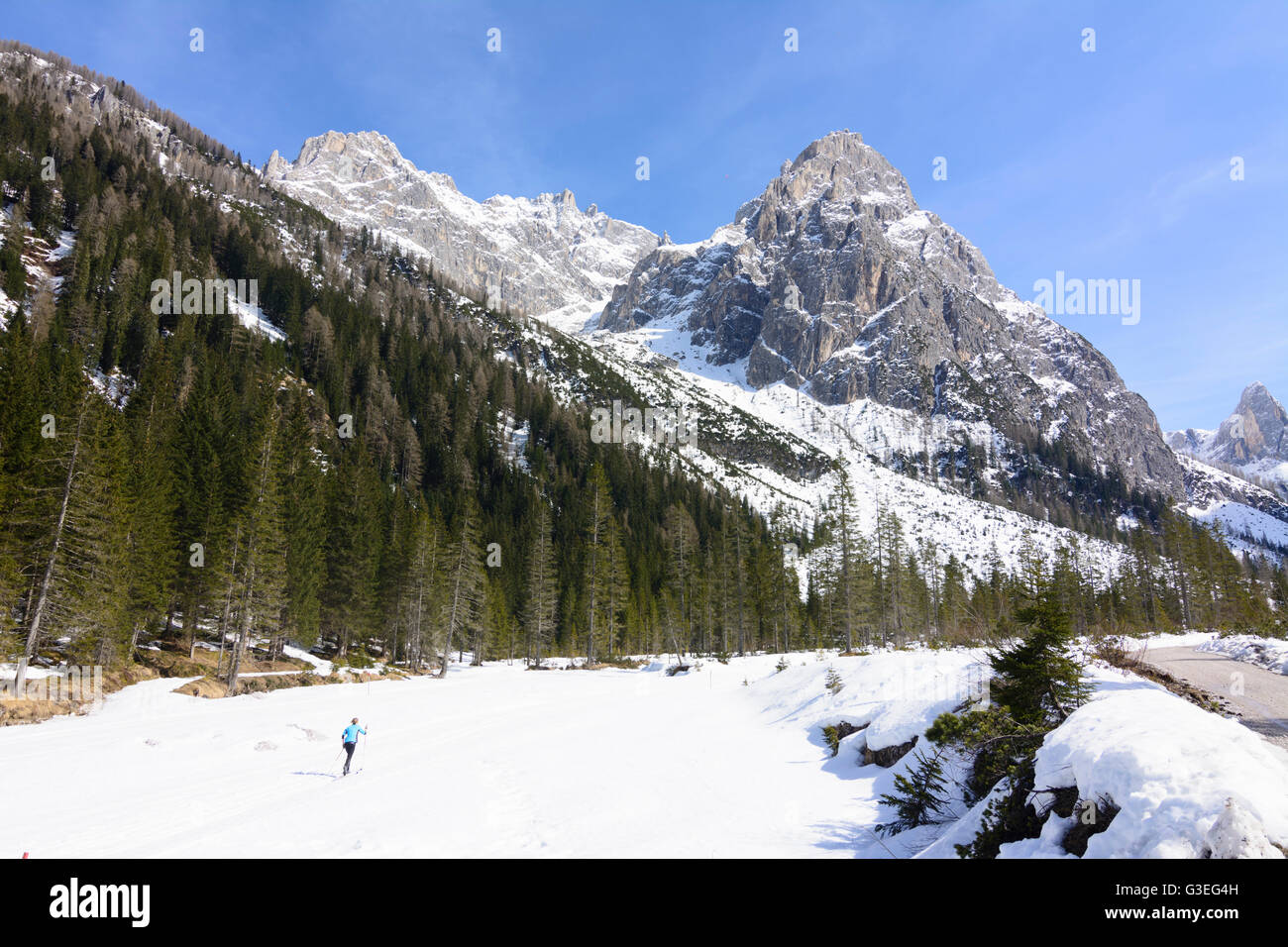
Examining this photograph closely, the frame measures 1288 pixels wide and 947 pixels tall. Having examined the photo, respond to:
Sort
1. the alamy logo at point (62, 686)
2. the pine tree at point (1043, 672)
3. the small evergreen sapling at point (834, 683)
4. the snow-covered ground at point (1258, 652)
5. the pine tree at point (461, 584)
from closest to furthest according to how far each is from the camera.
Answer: the pine tree at point (1043, 672) < the snow-covered ground at point (1258, 652) < the small evergreen sapling at point (834, 683) < the alamy logo at point (62, 686) < the pine tree at point (461, 584)

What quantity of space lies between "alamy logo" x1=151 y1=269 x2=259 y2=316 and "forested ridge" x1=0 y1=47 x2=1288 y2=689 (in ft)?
4.21

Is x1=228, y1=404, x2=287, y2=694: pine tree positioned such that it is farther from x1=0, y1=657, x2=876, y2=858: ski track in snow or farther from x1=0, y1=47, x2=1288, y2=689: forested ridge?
x1=0, y1=657, x2=876, y2=858: ski track in snow

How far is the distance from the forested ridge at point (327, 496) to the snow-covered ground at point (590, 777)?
4148 mm

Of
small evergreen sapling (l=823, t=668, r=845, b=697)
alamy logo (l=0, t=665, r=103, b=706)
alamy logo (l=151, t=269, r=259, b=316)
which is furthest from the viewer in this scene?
alamy logo (l=151, t=269, r=259, b=316)

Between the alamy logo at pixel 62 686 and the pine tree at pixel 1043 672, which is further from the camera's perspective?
the alamy logo at pixel 62 686

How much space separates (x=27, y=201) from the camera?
82062 millimetres

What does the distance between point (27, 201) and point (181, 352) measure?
4247cm

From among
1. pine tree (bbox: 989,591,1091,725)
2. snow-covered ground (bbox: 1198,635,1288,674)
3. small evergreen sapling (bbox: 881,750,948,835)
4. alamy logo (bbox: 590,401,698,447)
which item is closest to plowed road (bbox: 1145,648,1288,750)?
snow-covered ground (bbox: 1198,635,1288,674)

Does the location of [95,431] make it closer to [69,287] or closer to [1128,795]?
[1128,795]

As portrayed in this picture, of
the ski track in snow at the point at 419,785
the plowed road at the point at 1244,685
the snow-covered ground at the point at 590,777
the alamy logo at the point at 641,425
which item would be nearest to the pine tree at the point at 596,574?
the ski track in snow at the point at 419,785
